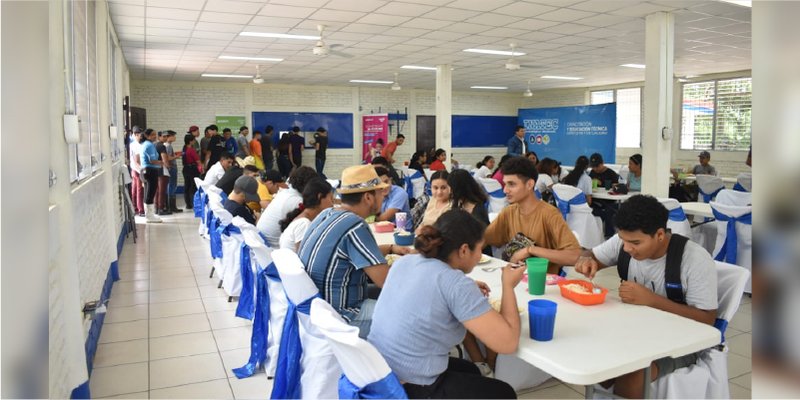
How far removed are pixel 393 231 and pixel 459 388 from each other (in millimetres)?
2161

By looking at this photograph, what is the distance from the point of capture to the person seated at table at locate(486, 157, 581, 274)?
2.87 meters

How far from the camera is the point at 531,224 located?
308 centimetres

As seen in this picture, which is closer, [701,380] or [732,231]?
[701,380]

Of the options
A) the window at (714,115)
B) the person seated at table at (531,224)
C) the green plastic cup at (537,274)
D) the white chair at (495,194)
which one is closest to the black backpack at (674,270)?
the green plastic cup at (537,274)

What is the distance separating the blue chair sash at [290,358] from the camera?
2400 millimetres

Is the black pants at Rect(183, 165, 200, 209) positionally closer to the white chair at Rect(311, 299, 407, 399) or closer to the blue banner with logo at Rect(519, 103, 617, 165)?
the blue banner with logo at Rect(519, 103, 617, 165)

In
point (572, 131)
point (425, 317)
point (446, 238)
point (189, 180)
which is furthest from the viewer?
point (572, 131)

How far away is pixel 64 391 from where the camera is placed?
2.19 metres

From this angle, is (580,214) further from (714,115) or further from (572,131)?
(572,131)

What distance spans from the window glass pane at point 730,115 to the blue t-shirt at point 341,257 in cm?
1200

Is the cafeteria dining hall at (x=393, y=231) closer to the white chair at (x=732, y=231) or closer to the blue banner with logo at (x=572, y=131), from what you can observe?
the white chair at (x=732, y=231)

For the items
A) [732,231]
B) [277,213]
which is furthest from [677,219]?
[277,213]

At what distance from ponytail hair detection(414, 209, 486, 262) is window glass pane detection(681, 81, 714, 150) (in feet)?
41.9

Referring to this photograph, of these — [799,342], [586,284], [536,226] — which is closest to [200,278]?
[536,226]
